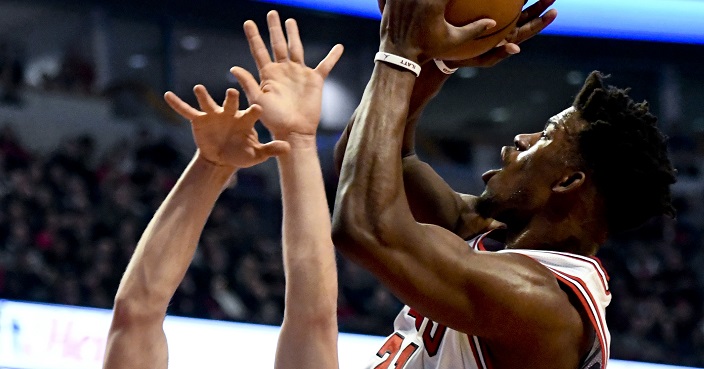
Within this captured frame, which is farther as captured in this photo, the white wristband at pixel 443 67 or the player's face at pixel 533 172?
the player's face at pixel 533 172

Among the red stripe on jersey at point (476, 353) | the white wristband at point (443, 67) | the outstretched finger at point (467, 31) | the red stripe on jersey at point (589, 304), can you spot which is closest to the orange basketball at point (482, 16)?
the outstretched finger at point (467, 31)

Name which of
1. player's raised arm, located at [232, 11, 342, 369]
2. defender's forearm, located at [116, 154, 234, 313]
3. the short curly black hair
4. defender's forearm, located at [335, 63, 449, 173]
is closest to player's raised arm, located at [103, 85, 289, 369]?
defender's forearm, located at [116, 154, 234, 313]

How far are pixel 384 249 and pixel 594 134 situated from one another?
906 mm

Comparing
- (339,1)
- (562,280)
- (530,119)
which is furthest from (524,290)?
(530,119)

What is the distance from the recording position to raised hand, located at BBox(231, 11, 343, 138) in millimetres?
2543

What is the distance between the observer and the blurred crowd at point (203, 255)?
978 centimetres

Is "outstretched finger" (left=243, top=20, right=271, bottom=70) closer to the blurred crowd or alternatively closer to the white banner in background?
the white banner in background

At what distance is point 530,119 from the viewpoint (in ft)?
49.4

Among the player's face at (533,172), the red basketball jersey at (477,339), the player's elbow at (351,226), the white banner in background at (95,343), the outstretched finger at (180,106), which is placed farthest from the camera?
the white banner in background at (95,343)

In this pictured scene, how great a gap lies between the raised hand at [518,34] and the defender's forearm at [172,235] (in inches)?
31.6

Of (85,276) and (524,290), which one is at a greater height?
(524,290)

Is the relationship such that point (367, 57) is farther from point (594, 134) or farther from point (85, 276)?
point (594, 134)

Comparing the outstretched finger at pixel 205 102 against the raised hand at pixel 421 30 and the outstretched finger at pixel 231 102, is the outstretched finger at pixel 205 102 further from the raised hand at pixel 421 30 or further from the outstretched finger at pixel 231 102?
the raised hand at pixel 421 30

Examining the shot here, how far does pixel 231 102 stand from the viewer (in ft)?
8.27
